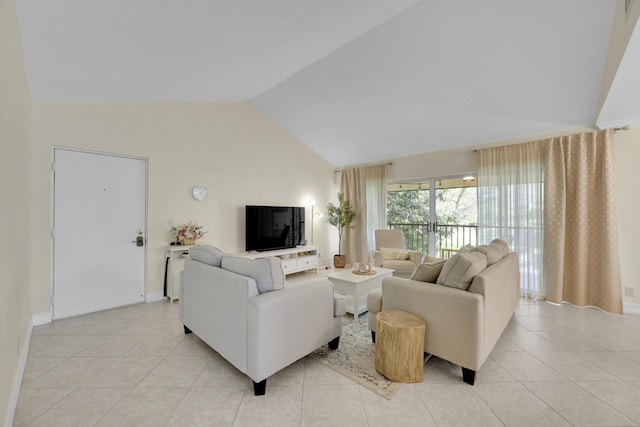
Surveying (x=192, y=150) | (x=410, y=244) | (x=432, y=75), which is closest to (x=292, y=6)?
(x=432, y=75)

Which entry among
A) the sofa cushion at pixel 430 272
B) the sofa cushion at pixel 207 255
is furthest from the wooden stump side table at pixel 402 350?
the sofa cushion at pixel 207 255

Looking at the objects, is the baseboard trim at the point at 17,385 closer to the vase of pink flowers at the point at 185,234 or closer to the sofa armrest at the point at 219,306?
the sofa armrest at the point at 219,306

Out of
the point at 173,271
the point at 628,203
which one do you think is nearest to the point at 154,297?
the point at 173,271

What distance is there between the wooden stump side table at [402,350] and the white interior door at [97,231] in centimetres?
334

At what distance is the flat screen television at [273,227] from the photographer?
4578 millimetres

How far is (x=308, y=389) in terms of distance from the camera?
1.82 m

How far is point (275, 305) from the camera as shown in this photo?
1.78m

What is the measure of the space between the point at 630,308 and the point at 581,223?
1.10 meters

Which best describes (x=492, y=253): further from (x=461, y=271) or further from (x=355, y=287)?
(x=355, y=287)

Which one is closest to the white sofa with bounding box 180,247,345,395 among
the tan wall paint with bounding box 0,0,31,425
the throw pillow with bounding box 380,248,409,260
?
the tan wall paint with bounding box 0,0,31,425

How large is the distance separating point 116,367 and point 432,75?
430 centimetres

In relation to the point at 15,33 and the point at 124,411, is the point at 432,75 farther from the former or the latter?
the point at 124,411

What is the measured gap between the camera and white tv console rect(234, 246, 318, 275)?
15.5 ft

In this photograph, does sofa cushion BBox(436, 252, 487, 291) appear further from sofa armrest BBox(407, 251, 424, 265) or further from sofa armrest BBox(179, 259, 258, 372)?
sofa armrest BBox(407, 251, 424, 265)
